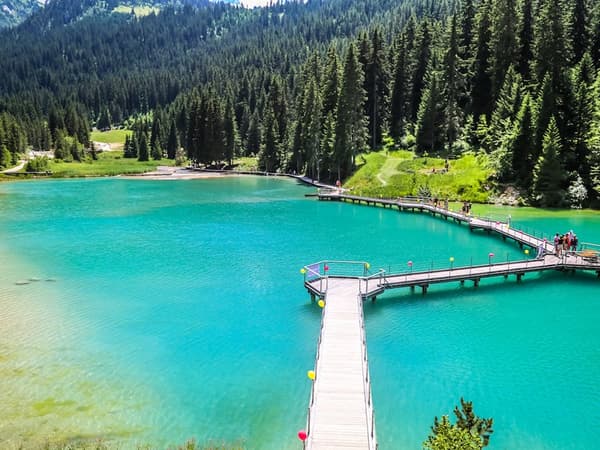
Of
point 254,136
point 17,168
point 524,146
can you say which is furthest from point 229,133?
point 524,146

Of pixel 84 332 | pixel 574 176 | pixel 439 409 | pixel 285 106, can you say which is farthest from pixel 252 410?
pixel 285 106

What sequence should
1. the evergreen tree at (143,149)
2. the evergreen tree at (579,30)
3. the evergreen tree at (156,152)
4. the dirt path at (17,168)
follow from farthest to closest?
the evergreen tree at (156,152)
the evergreen tree at (143,149)
the dirt path at (17,168)
the evergreen tree at (579,30)

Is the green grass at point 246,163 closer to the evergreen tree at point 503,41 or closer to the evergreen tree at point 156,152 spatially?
the evergreen tree at point 156,152

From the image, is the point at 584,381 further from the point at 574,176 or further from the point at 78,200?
the point at 78,200

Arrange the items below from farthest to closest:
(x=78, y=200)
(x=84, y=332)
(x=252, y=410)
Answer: (x=78, y=200)
(x=84, y=332)
(x=252, y=410)

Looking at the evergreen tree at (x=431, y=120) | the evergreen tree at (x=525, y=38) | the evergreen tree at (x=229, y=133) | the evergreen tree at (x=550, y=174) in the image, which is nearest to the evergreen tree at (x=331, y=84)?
Answer: the evergreen tree at (x=431, y=120)

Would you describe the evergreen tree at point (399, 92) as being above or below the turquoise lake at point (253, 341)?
above
